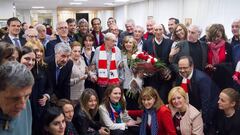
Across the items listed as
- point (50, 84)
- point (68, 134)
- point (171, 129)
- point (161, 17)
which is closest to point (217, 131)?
point (171, 129)

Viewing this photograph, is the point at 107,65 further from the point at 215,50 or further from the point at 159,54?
the point at 215,50

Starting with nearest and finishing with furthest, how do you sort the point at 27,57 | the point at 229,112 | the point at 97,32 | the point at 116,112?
the point at 27,57, the point at 229,112, the point at 116,112, the point at 97,32

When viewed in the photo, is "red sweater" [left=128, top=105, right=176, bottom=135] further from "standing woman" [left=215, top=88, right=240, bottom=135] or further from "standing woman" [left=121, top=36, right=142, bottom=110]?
"standing woman" [left=121, top=36, right=142, bottom=110]

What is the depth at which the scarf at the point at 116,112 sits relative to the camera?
3568 mm

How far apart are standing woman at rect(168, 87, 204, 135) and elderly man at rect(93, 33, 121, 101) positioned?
0.98 metres

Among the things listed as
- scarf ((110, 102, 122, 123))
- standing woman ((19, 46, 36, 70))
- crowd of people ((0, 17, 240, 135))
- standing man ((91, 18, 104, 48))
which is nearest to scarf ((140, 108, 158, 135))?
crowd of people ((0, 17, 240, 135))

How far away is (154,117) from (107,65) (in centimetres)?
104

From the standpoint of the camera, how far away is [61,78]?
10.6ft

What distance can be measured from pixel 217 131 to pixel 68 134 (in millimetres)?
1667

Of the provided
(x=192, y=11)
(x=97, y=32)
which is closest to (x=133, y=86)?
(x=97, y=32)

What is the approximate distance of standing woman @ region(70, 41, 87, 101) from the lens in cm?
363

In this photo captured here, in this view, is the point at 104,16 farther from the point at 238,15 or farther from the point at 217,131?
the point at 217,131

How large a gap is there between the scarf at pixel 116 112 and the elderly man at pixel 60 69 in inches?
23.4

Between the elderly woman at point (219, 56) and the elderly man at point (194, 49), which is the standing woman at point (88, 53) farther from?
the elderly woman at point (219, 56)
